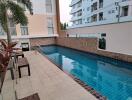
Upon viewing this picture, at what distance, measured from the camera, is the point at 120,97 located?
5.48 m

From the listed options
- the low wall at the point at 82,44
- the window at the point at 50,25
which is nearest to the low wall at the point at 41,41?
the low wall at the point at 82,44

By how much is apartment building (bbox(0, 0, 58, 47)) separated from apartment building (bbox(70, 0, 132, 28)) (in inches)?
247

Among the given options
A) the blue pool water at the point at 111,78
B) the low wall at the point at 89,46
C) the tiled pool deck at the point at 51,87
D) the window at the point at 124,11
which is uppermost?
the window at the point at 124,11

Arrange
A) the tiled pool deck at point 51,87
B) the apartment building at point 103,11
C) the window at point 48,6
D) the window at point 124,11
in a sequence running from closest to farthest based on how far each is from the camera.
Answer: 1. the tiled pool deck at point 51,87
2. the apartment building at point 103,11
3. the window at point 124,11
4. the window at point 48,6

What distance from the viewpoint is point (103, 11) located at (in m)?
25.6

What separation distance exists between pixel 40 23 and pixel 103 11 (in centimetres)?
1378

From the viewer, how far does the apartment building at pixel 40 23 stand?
18.4 meters

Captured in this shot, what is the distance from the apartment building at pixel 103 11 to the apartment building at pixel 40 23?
6.27 metres

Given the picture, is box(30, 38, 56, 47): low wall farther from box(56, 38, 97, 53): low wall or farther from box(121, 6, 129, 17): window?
box(121, 6, 129, 17): window

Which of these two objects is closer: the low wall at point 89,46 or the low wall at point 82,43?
the low wall at point 89,46

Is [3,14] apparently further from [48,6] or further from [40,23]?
[48,6]

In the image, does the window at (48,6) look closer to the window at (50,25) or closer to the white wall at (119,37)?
the window at (50,25)

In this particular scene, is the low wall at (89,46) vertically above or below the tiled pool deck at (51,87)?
above

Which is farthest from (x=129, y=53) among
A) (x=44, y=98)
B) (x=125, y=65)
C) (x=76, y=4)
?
(x=76, y=4)
